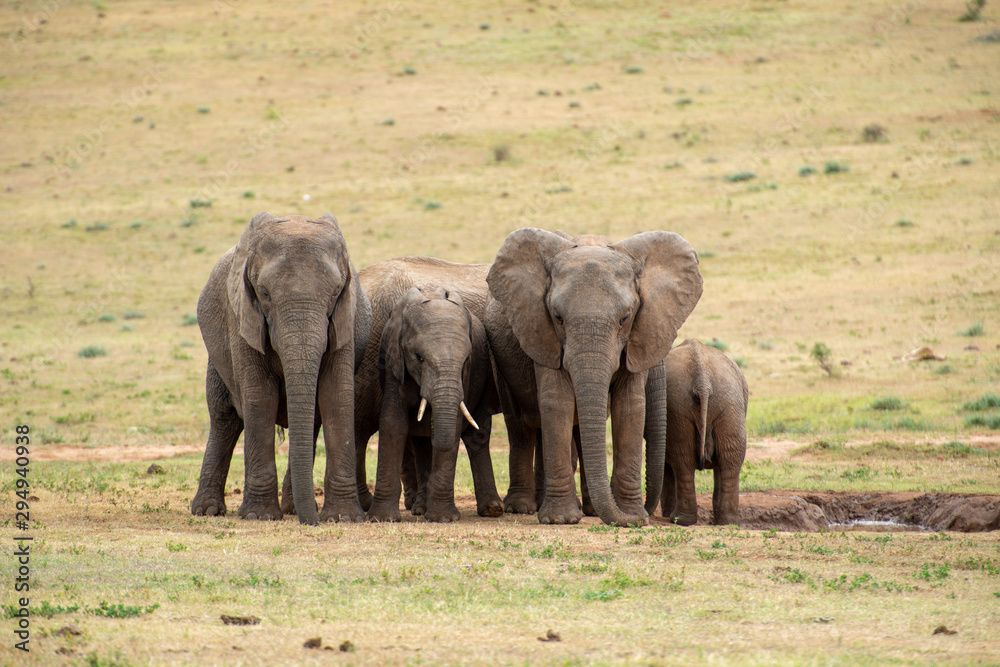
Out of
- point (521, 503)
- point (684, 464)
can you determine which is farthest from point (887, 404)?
point (521, 503)

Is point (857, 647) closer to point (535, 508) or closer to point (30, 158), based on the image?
point (535, 508)

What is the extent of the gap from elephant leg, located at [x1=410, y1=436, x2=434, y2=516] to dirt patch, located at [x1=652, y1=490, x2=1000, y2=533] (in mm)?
2666

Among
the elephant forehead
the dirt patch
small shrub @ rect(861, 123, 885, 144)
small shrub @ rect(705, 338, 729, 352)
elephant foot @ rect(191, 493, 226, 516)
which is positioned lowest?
small shrub @ rect(705, 338, 729, 352)

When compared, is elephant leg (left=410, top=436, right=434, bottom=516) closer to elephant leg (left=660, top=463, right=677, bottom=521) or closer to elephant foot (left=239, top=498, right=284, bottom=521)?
elephant foot (left=239, top=498, right=284, bottom=521)

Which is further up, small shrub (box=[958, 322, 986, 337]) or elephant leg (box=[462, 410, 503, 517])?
elephant leg (box=[462, 410, 503, 517])

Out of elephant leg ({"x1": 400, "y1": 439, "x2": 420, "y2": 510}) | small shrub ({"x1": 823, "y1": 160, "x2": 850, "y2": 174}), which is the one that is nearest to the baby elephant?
elephant leg ({"x1": 400, "y1": 439, "x2": 420, "y2": 510})

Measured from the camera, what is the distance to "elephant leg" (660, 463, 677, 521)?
13773 millimetres

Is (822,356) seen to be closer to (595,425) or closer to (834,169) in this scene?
(595,425)

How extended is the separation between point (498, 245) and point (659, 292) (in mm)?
24100

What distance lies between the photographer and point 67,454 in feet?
60.1

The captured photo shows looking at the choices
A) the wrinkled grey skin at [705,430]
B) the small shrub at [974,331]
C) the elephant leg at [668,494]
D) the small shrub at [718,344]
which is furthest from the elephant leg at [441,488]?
the small shrub at [974,331]

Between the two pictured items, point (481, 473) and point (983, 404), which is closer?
point (481, 473)

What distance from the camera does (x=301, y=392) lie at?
11008 millimetres

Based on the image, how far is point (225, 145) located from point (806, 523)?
143 feet
